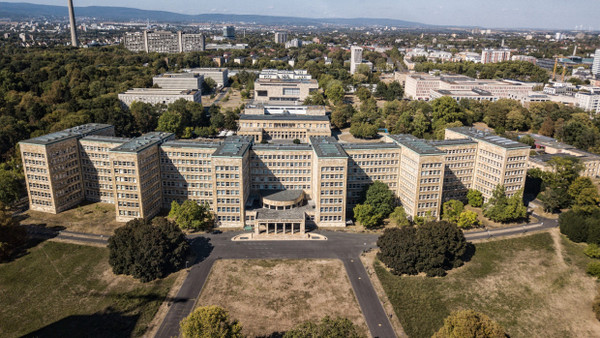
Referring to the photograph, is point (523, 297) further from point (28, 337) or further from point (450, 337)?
point (28, 337)

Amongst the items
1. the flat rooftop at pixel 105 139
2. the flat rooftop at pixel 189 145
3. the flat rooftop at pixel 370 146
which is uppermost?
the flat rooftop at pixel 105 139

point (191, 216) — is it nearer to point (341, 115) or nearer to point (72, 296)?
point (72, 296)

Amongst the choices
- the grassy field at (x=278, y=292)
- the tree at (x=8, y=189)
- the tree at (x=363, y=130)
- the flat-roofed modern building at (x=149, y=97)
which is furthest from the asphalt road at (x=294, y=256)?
the flat-roofed modern building at (x=149, y=97)

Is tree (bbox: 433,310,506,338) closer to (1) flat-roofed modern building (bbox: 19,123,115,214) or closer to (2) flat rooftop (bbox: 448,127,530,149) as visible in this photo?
(2) flat rooftop (bbox: 448,127,530,149)

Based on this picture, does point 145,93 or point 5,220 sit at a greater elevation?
point 145,93

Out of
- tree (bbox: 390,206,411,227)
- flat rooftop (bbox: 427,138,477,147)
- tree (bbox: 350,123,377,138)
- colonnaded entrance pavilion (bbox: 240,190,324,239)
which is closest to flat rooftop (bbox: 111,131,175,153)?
colonnaded entrance pavilion (bbox: 240,190,324,239)

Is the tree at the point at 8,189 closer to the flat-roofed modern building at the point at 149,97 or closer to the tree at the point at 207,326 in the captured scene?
the tree at the point at 207,326

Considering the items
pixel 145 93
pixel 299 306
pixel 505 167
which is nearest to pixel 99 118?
pixel 145 93

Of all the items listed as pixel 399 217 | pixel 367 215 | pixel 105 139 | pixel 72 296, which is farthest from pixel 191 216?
pixel 399 217
